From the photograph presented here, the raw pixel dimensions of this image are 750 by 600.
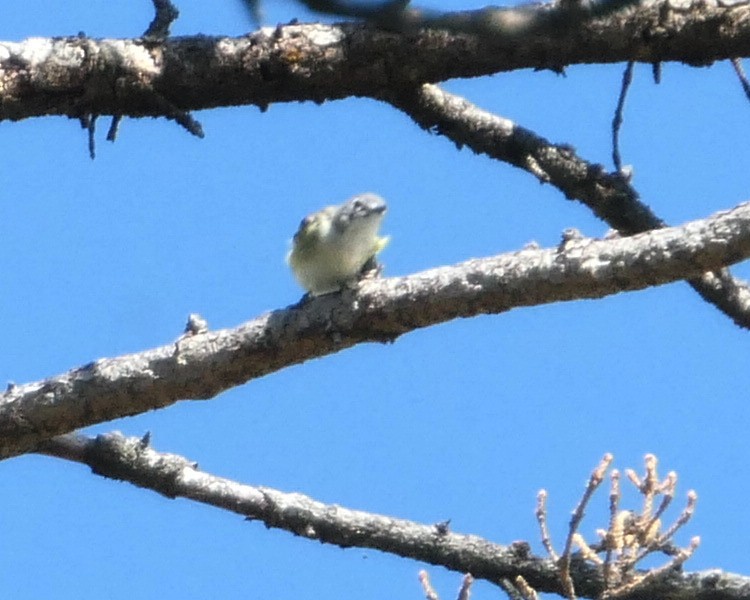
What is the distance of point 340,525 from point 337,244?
1.10 meters

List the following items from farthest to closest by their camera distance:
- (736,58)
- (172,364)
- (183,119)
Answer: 1. (736,58)
2. (183,119)
3. (172,364)

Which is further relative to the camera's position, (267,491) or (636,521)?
(267,491)

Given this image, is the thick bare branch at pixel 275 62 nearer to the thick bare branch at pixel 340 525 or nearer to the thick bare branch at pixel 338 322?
the thick bare branch at pixel 338 322

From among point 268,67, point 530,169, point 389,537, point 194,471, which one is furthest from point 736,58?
point 194,471

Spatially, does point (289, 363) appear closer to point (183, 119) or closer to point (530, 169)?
point (183, 119)

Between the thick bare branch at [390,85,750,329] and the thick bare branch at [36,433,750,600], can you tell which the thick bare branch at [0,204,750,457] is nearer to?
the thick bare branch at [36,433,750,600]

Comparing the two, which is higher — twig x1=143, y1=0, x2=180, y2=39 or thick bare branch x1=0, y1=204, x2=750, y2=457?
twig x1=143, y1=0, x2=180, y2=39

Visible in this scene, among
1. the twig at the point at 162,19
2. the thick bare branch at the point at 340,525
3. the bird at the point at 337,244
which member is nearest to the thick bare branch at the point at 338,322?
the thick bare branch at the point at 340,525

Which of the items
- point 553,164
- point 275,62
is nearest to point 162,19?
point 275,62

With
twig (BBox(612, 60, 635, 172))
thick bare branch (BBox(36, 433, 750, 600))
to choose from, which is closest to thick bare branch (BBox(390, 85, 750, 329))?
twig (BBox(612, 60, 635, 172))

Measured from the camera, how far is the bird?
15.6ft

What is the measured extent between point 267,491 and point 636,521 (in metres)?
1.46

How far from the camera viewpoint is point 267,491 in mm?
4785

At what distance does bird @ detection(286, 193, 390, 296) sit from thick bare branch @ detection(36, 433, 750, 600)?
84 centimetres
